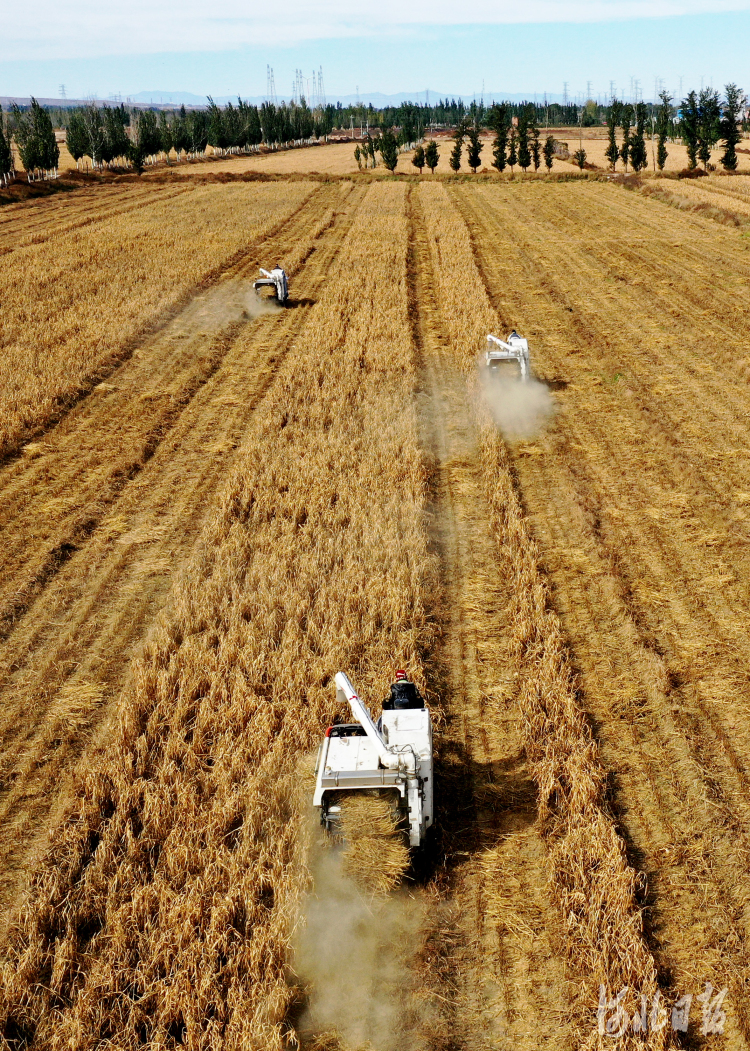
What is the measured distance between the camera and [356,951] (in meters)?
5.61

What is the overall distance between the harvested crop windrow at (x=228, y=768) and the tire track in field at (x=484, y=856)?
1.91ft

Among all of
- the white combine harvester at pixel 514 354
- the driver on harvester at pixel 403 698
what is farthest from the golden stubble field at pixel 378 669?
the driver on harvester at pixel 403 698

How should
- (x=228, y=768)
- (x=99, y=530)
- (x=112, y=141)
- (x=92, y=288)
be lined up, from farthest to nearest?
(x=112, y=141) → (x=92, y=288) → (x=99, y=530) → (x=228, y=768)

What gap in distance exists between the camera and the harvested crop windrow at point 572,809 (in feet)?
17.5

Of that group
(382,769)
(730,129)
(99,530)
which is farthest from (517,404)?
(730,129)

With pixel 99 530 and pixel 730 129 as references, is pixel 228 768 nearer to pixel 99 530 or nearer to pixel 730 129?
pixel 99 530

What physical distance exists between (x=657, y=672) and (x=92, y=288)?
24.5 m

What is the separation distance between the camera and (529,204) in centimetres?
4834

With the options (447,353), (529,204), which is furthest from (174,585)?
(529,204)

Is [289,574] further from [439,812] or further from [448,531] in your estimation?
[439,812]

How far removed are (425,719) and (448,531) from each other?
17.8 feet

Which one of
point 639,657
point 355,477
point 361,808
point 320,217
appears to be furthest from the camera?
point 320,217

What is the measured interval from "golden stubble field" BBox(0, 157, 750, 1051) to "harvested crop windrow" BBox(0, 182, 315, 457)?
323 millimetres

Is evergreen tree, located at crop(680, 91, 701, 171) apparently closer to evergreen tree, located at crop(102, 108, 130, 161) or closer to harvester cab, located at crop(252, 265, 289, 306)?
evergreen tree, located at crop(102, 108, 130, 161)
